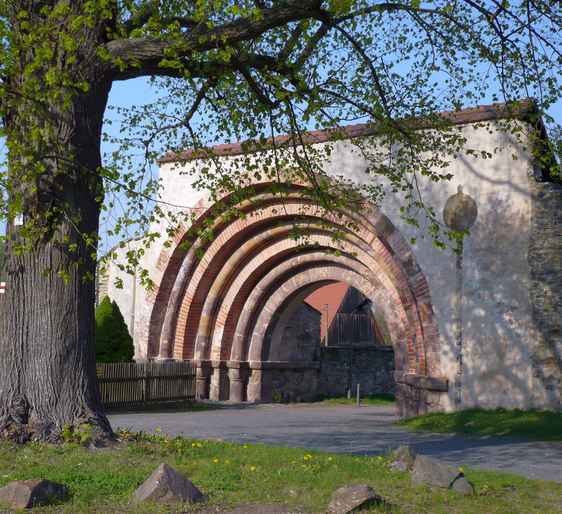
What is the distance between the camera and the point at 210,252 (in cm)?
2048

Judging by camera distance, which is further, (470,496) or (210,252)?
(210,252)

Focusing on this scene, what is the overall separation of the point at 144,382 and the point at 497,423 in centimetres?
831

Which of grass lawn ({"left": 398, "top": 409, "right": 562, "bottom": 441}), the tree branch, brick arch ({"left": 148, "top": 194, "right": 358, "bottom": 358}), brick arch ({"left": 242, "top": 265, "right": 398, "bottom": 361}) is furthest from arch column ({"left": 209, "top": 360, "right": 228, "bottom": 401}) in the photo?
the tree branch

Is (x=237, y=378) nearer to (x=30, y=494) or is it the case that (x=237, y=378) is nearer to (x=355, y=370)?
(x=355, y=370)

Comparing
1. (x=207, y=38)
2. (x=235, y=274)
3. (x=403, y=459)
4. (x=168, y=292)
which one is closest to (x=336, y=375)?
(x=235, y=274)

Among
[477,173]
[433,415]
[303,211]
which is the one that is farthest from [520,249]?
[303,211]

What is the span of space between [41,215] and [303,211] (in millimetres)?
10386

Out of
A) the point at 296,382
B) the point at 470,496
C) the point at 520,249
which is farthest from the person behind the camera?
the point at 296,382

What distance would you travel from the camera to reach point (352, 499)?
6262 millimetres

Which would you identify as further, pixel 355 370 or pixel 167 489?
pixel 355 370

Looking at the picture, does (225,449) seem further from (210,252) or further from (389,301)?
(210,252)

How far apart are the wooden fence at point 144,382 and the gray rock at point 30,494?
447 inches

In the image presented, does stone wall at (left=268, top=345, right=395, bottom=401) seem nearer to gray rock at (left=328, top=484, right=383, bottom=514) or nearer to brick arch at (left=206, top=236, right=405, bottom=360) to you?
brick arch at (left=206, top=236, right=405, bottom=360)

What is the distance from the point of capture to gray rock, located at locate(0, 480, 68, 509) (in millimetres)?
6191
